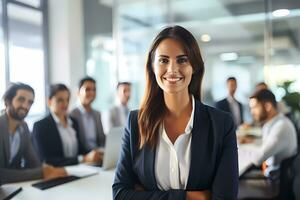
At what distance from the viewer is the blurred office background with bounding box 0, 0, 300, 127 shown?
17.7 ft

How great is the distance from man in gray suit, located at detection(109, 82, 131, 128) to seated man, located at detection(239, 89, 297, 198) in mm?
2048

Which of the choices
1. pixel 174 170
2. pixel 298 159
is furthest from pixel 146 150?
pixel 298 159

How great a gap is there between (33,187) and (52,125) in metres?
0.89

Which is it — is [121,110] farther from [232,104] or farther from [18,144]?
[18,144]

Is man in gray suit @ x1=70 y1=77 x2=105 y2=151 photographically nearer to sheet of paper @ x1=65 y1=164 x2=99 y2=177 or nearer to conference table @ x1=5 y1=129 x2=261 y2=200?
sheet of paper @ x1=65 y1=164 x2=99 y2=177

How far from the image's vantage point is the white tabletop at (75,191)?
1.80m

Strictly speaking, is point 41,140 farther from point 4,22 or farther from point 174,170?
point 4,22

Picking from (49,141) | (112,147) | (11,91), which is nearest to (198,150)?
(112,147)

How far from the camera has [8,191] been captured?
187 cm

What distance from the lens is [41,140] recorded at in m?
2.72

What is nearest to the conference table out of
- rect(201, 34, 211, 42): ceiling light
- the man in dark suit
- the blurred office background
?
the blurred office background

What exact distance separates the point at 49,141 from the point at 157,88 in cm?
168

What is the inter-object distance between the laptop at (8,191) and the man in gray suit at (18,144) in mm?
143

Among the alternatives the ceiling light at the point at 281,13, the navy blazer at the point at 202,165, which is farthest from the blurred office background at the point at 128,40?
the navy blazer at the point at 202,165
